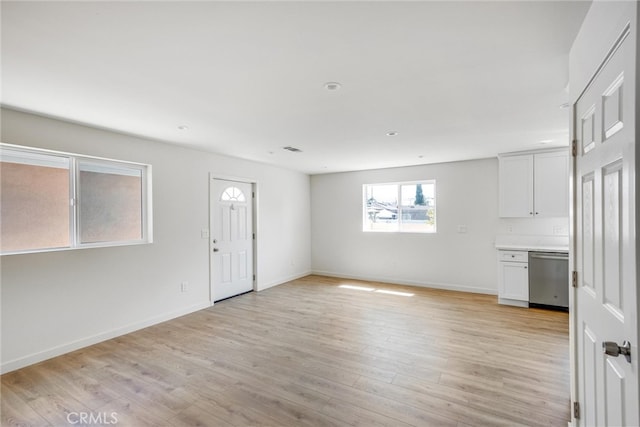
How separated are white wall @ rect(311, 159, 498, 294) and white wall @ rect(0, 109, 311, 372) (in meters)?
1.83

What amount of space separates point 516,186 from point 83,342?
6309 millimetres

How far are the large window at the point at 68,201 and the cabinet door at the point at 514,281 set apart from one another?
17.4 feet

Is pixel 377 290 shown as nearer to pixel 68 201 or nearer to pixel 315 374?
pixel 315 374

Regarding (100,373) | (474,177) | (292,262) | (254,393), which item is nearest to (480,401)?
(254,393)

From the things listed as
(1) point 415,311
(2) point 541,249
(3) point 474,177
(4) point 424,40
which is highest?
(4) point 424,40

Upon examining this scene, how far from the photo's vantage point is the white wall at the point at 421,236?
532 cm

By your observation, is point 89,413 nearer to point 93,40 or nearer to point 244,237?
point 93,40

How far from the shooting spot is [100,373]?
8.89 feet

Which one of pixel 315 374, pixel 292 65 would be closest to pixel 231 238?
pixel 315 374

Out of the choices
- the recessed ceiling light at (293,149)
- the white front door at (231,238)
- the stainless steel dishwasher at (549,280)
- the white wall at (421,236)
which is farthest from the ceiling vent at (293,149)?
the stainless steel dishwasher at (549,280)

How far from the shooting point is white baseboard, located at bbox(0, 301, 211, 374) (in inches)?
109

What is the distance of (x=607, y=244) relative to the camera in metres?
1.18

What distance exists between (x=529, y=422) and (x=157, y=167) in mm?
4620

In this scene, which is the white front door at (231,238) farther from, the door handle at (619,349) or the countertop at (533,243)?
the door handle at (619,349)
